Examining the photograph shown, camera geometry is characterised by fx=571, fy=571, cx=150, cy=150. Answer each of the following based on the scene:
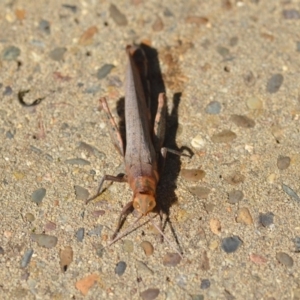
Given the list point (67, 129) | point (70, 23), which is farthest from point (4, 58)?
point (67, 129)

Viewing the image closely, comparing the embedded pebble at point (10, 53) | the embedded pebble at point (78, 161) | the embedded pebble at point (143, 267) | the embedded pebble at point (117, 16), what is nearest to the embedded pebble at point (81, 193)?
the embedded pebble at point (78, 161)

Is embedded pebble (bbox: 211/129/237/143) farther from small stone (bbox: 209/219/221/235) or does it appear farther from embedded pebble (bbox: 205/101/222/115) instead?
small stone (bbox: 209/219/221/235)

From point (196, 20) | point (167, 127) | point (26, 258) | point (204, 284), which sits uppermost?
point (196, 20)

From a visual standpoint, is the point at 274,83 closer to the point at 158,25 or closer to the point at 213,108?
the point at 213,108

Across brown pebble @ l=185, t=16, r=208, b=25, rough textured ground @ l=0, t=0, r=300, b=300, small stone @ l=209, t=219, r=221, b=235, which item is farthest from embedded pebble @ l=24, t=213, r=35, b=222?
brown pebble @ l=185, t=16, r=208, b=25

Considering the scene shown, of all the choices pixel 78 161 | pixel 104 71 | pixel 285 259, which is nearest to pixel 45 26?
pixel 104 71
